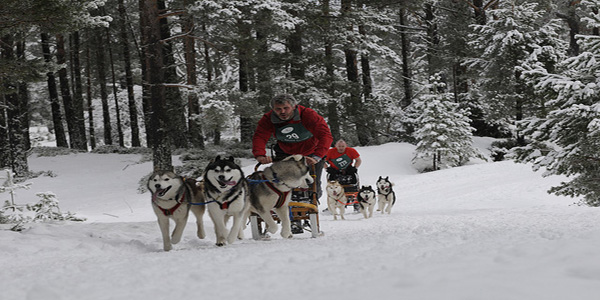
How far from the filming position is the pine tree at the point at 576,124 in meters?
7.50

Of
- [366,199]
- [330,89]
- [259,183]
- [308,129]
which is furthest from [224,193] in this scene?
[330,89]

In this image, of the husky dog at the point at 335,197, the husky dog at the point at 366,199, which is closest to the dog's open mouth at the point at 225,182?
the husky dog at the point at 366,199

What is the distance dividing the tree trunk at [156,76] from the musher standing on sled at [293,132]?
6385 mm

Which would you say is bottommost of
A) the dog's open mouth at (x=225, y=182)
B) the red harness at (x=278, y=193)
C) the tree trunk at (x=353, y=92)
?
the red harness at (x=278, y=193)

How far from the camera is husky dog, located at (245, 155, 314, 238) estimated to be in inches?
238

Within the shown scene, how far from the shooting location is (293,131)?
21.4ft

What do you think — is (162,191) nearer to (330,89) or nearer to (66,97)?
(330,89)

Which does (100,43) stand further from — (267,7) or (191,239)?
(191,239)

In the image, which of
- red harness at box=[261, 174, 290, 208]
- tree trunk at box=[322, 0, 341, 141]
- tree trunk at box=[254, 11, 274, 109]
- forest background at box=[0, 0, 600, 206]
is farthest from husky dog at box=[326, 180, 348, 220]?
tree trunk at box=[322, 0, 341, 141]

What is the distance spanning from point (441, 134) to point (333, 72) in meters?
5.61

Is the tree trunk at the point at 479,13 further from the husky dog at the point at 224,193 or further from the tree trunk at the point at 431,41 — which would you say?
the husky dog at the point at 224,193

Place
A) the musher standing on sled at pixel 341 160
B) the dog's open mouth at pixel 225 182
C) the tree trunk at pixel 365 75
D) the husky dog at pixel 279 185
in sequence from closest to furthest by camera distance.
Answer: the dog's open mouth at pixel 225 182 → the husky dog at pixel 279 185 → the musher standing on sled at pixel 341 160 → the tree trunk at pixel 365 75

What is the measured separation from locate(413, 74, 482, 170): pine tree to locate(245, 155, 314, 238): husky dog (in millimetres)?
13340

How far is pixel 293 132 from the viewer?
6516 millimetres
